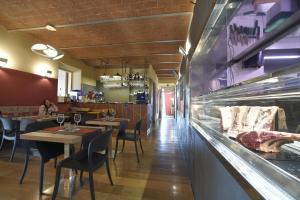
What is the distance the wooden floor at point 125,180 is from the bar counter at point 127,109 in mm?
3450

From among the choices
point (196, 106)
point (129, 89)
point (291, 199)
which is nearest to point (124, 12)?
point (196, 106)

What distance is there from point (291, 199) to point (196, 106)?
2125mm

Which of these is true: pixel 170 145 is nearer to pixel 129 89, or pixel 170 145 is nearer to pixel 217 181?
pixel 217 181

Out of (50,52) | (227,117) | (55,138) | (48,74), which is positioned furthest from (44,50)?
(227,117)

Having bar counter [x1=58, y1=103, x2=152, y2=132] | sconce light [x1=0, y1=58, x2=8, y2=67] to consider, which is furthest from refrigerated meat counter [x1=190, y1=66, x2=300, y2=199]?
bar counter [x1=58, y1=103, x2=152, y2=132]

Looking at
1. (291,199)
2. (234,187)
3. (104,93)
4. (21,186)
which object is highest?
(104,93)

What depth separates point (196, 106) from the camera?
2.60 metres

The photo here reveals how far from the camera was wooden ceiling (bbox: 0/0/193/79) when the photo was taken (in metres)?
4.07

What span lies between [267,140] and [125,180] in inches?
105

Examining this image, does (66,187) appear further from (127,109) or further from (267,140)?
(127,109)

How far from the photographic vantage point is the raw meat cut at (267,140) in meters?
0.72

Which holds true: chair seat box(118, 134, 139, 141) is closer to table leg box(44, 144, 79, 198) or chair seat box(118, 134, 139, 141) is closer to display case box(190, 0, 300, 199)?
table leg box(44, 144, 79, 198)

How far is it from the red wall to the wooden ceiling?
4.34ft

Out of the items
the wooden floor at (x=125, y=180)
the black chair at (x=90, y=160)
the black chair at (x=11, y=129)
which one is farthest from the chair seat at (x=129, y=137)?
the black chair at (x=11, y=129)
